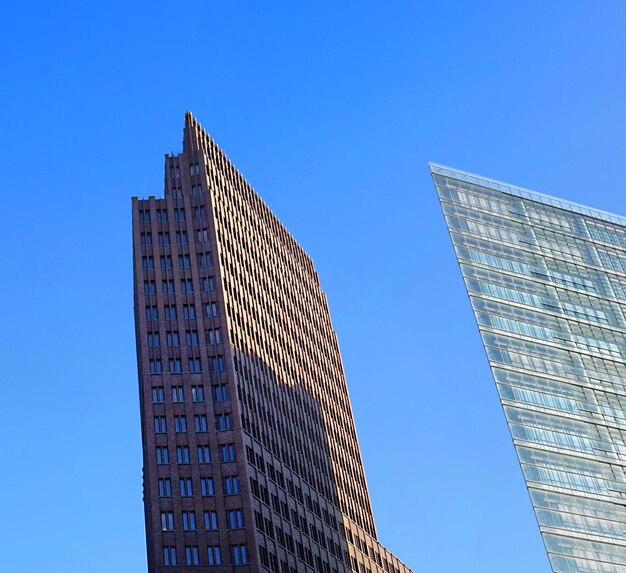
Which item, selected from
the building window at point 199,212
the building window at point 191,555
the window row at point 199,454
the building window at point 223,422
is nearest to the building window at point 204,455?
the window row at point 199,454

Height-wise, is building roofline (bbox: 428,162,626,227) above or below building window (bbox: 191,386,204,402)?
above

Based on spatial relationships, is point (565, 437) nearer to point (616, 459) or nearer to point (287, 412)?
point (616, 459)

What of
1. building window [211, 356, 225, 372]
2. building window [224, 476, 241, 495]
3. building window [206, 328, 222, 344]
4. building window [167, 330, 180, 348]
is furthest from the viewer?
building window [206, 328, 222, 344]

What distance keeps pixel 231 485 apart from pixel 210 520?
4.88 meters

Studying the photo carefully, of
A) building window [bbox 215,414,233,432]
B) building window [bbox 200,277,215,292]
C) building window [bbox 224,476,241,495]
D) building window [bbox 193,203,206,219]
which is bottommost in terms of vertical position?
building window [bbox 224,476,241,495]

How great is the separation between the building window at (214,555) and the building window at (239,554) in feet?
4.73

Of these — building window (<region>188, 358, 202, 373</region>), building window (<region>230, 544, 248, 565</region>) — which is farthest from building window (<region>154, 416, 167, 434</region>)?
building window (<region>230, 544, 248, 565</region>)

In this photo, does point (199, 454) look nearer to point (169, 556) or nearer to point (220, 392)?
point (220, 392)

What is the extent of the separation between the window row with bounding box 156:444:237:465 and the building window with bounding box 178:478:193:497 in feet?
7.55

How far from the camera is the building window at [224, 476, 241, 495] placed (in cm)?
11831

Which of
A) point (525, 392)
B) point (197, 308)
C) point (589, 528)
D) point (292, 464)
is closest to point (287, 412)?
point (292, 464)

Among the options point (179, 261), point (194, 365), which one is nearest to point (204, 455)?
point (194, 365)

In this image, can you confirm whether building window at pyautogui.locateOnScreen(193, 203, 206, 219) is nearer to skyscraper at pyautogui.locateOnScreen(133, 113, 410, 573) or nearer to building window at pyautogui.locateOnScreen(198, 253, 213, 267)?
skyscraper at pyautogui.locateOnScreen(133, 113, 410, 573)

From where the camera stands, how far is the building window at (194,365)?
12812cm
